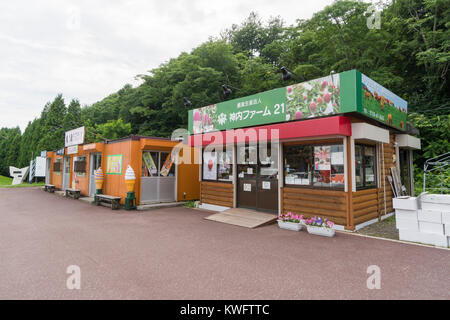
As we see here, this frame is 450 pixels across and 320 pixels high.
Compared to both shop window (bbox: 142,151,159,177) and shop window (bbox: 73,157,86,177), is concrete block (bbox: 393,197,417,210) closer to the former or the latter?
shop window (bbox: 142,151,159,177)

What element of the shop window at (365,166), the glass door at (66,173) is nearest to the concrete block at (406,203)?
the shop window at (365,166)

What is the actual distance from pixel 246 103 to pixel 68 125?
75.9 feet

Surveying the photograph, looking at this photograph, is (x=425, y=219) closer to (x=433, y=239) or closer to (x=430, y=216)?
(x=430, y=216)

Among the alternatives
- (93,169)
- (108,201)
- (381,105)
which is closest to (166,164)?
(108,201)

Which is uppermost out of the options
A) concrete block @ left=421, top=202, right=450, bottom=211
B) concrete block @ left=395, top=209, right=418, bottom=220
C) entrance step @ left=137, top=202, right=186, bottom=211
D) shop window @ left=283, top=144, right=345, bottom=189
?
shop window @ left=283, top=144, right=345, bottom=189

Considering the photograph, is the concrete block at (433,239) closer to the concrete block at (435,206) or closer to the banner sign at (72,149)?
the concrete block at (435,206)

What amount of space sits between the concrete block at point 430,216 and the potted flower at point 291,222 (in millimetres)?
2198

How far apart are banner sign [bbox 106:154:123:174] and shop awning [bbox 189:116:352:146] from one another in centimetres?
376

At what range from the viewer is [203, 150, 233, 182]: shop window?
8258 mm

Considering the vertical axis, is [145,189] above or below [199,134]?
below

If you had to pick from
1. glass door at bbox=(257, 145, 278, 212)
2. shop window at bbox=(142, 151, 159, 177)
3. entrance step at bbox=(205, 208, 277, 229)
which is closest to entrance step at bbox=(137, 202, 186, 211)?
shop window at bbox=(142, 151, 159, 177)

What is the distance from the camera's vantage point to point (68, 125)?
24.1m

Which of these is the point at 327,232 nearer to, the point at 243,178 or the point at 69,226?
the point at 243,178
